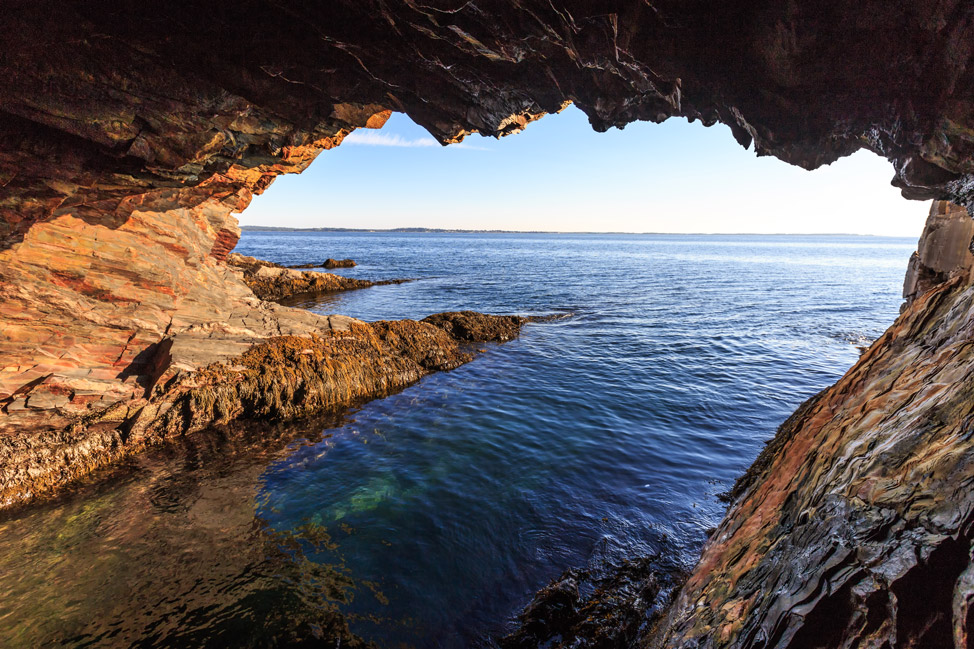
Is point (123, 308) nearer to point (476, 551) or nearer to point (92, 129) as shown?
point (92, 129)

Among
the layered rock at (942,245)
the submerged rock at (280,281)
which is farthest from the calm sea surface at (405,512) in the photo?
the submerged rock at (280,281)

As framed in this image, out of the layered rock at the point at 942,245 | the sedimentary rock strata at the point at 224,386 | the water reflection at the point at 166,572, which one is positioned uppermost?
the layered rock at the point at 942,245

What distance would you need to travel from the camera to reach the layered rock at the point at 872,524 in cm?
269

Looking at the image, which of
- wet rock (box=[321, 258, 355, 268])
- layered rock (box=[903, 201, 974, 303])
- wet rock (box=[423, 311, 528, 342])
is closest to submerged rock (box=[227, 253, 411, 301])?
wet rock (box=[321, 258, 355, 268])

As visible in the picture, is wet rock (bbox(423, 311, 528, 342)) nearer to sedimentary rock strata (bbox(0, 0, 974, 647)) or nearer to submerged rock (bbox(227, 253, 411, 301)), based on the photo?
sedimentary rock strata (bbox(0, 0, 974, 647))

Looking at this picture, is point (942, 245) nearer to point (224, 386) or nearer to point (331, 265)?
point (224, 386)

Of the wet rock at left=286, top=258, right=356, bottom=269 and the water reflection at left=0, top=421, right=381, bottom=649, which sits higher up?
the wet rock at left=286, top=258, right=356, bottom=269

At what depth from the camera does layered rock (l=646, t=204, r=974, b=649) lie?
269cm

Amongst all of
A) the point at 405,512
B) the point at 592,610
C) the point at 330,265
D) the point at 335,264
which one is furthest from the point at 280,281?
the point at 592,610

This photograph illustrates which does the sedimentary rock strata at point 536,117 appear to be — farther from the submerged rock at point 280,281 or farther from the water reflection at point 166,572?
the submerged rock at point 280,281

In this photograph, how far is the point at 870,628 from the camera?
285 cm

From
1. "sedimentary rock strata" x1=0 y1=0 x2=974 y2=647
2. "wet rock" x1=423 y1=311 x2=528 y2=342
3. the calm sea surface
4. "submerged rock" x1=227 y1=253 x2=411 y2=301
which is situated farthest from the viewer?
"submerged rock" x1=227 y1=253 x2=411 y2=301

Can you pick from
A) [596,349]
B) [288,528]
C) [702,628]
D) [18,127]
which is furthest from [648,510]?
[18,127]

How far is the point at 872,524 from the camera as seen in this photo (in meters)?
3.21
